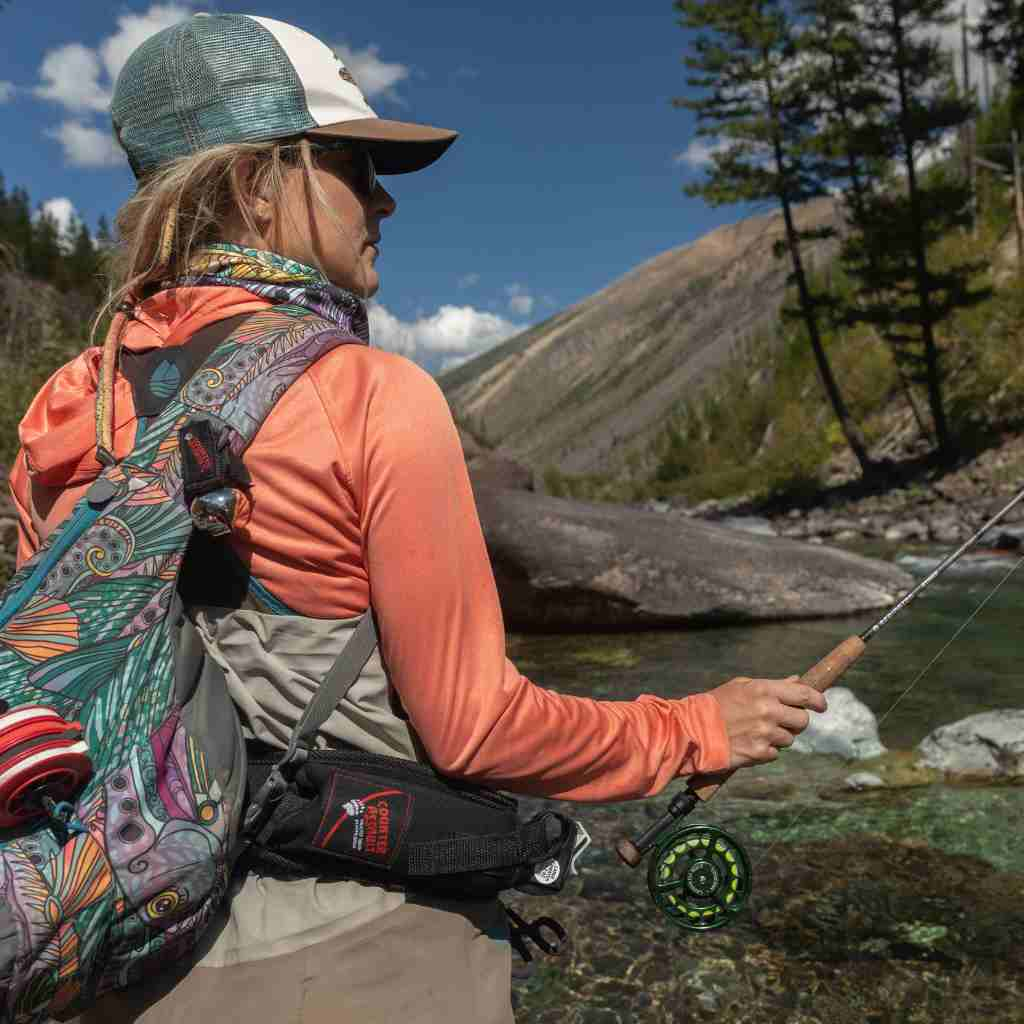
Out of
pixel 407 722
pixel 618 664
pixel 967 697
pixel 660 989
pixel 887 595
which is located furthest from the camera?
pixel 887 595

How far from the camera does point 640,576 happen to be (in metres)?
8.45

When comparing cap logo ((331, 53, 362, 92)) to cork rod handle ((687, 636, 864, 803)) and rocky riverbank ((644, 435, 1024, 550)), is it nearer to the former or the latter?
cork rod handle ((687, 636, 864, 803))

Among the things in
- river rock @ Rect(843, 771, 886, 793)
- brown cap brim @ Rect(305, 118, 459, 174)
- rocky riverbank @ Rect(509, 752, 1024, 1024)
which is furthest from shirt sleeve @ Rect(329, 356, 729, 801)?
river rock @ Rect(843, 771, 886, 793)

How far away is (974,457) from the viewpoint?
18484 millimetres

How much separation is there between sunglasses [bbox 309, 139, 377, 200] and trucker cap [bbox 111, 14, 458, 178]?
0.05 ft

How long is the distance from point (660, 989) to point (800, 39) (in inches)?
809

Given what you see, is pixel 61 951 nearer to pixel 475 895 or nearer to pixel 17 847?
pixel 17 847

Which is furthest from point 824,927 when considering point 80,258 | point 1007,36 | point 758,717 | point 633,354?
point 633,354

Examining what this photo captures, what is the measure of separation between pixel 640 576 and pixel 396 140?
715cm

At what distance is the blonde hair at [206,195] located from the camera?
143cm

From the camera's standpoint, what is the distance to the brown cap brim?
1.47m

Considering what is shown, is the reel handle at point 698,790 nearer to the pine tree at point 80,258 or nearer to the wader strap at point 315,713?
the wader strap at point 315,713

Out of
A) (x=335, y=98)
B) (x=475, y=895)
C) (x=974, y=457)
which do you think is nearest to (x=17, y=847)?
(x=475, y=895)

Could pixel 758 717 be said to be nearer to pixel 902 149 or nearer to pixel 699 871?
pixel 699 871
